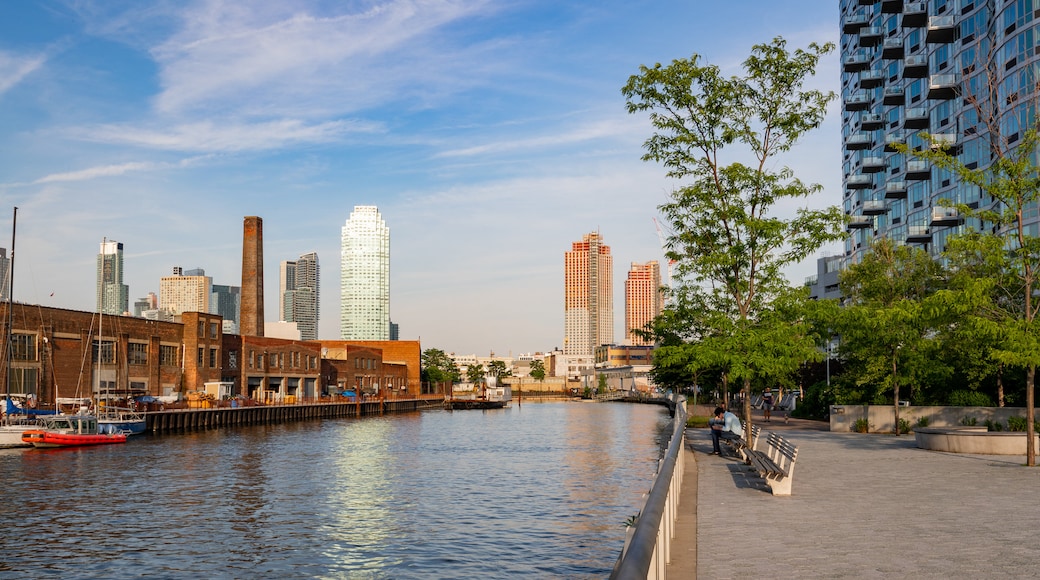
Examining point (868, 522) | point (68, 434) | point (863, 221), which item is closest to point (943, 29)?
point (863, 221)

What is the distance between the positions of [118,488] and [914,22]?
90904mm

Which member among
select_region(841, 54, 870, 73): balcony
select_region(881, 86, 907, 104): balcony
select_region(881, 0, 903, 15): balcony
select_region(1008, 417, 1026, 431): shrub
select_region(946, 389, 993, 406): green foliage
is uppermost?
select_region(881, 0, 903, 15): balcony

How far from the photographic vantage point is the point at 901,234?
333 feet

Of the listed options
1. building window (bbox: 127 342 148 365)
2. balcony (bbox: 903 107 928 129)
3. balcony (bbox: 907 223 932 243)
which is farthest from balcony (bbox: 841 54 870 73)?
building window (bbox: 127 342 148 365)

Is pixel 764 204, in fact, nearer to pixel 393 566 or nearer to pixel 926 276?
pixel 393 566

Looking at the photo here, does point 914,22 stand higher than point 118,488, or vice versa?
point 914,22

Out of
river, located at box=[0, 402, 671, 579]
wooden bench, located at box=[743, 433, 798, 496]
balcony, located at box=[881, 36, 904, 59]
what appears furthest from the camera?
balcony, located at box=[881, 36, 904, 59]

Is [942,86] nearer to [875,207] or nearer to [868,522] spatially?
[875,207]

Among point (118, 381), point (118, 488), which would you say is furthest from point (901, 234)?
point (118, 488)

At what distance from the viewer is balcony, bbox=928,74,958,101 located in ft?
279

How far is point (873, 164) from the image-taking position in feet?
364

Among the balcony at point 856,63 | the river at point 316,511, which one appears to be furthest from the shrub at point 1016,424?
the balcony at point 856,63

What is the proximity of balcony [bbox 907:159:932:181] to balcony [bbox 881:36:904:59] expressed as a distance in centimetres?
1632

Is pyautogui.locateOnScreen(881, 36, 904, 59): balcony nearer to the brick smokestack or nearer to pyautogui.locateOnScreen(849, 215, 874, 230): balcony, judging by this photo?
pyautogui.locateOnScreen(849, 215, 874, 230): balcony
